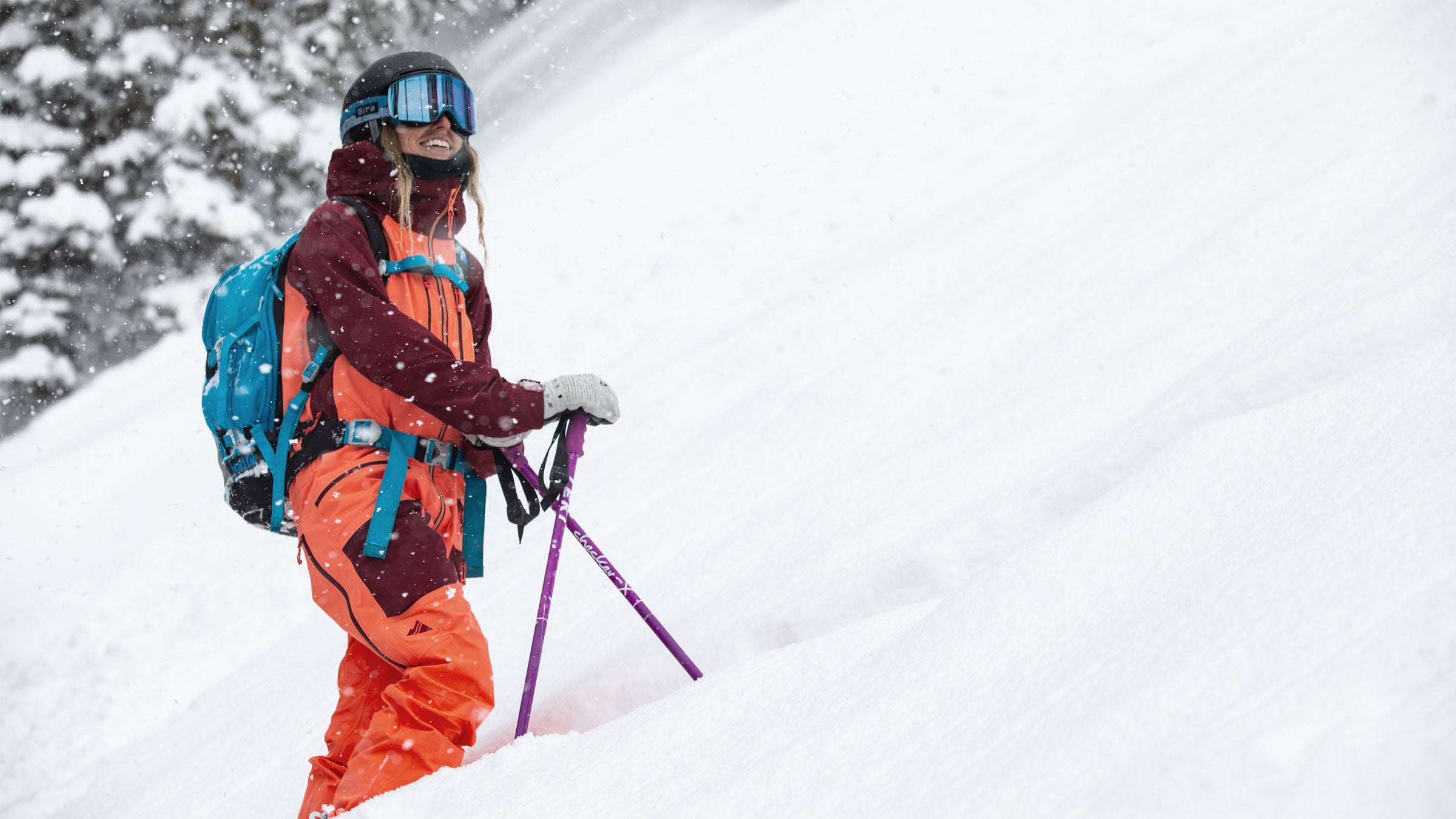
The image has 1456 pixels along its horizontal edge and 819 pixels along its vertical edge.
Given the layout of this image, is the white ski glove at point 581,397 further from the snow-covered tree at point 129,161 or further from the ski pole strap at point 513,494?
the snow-covered tree at point 129,161

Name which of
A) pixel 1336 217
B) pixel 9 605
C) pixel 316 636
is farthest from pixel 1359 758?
pixel 9 605

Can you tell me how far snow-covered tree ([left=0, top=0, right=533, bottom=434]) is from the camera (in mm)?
8922

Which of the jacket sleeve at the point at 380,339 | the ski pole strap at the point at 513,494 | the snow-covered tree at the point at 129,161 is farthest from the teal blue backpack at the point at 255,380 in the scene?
the snow-covered tree at the point at 129,161

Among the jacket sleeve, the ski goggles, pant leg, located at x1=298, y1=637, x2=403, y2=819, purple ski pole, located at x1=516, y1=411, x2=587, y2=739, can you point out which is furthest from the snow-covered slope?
the ski goggles

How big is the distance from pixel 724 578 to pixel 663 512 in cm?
94

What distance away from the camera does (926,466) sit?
400cm

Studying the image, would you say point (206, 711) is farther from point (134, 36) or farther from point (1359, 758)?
point (134, 36)

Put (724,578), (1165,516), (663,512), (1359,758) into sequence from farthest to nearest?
(663,512)
(724,578)
(1165,516)
(1359,758)

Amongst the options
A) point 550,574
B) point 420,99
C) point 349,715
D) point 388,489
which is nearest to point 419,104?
point 420,99

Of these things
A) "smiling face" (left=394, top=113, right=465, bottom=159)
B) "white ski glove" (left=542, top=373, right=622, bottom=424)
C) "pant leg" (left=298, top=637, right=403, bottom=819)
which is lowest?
"pant leg" (left=298, top=637, right=403, bottom=819)

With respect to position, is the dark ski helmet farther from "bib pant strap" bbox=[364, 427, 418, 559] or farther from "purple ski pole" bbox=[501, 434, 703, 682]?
"purple ski pole" bbox=[501, 434, 703, 682]

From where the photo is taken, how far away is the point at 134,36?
30.3 ft

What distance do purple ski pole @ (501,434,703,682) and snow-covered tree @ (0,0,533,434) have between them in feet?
25.9

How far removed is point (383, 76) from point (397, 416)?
3.23 feet
